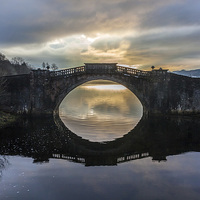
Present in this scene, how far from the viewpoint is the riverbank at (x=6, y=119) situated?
2367cm

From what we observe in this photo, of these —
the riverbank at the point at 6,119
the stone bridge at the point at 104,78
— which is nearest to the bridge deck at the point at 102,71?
the stone bridge at the point at 104,78

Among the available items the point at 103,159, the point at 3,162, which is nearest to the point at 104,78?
the point at 103,159

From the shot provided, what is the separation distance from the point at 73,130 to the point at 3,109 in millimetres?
11705

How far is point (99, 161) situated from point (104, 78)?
1649 cm

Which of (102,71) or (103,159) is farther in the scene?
(102,71)

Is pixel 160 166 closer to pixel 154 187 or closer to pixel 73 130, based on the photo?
pixel 154 187

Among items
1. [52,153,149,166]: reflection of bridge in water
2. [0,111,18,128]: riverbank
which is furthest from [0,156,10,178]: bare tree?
[0,111,18,128]: riverbank

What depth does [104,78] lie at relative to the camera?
96.6 ft

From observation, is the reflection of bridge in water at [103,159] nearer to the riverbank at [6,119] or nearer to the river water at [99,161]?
the river water at [99,161]

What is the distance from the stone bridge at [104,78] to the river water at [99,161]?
4512mm

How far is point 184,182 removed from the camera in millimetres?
11523

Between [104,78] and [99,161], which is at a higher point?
[104,78]

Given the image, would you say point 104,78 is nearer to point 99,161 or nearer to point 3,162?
point 99,161

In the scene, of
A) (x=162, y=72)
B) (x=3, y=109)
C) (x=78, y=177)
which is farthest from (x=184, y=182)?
(x=3, y=109)
